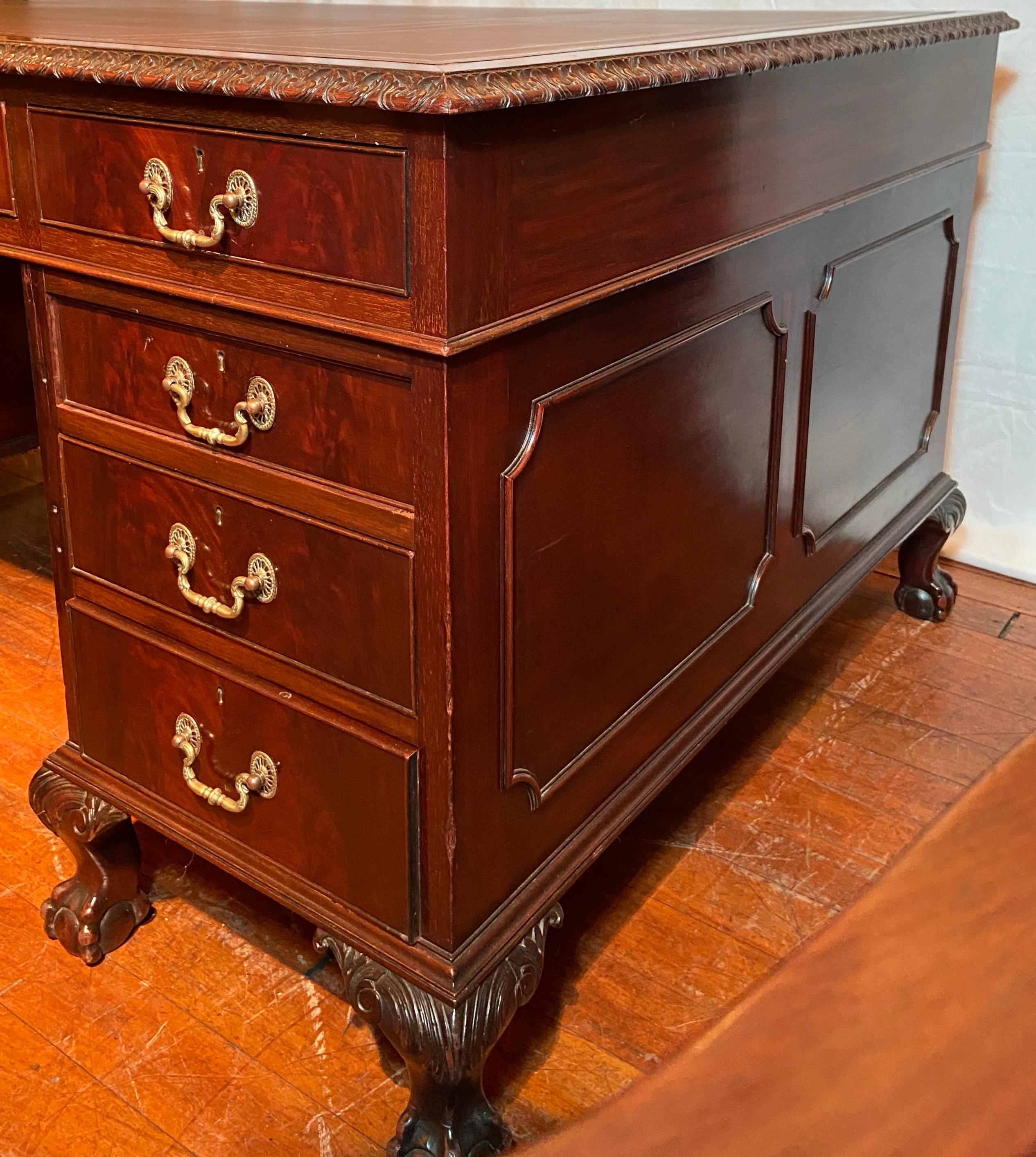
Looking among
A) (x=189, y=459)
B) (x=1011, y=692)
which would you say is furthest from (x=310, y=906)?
(x=1011, y=692)

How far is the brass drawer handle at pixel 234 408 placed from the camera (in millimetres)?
905

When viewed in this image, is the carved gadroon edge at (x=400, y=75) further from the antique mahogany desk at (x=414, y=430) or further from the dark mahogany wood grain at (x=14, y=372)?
the dark mahogany wood grain at (x=14, y=372)

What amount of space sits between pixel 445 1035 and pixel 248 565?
373 millimetres

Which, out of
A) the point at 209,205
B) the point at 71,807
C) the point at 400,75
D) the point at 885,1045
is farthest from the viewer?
the point at 71,807

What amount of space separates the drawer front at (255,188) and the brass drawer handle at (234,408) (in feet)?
0.30

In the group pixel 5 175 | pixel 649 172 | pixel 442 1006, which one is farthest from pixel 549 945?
pixel 5 175

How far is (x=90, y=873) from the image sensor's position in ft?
4.07

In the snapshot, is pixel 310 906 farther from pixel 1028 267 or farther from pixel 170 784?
pixel 1028 267

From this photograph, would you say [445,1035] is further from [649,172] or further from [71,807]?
[649,172]

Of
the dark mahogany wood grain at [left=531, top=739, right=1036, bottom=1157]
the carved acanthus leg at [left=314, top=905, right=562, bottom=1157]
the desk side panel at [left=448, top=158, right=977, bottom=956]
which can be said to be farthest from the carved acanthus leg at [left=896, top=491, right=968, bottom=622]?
the dark mahogany wood grain at [left=531, top=739, right=1036, bottom=1157]

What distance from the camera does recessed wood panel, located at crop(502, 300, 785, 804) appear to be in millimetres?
926

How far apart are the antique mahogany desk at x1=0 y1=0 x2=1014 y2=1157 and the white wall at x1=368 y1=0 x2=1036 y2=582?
Result: 582 mm

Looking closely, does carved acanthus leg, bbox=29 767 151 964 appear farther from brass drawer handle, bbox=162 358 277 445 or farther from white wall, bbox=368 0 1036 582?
white wall, bbox=368 0 1036 582

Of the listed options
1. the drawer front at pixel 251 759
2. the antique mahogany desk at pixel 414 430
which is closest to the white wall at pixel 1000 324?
the antique mahogany desk at pixel 414 430
